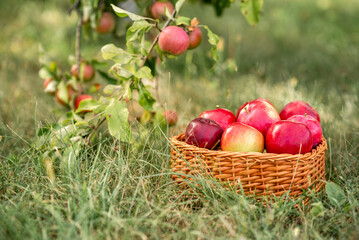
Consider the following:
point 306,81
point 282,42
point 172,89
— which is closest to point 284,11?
point 282,42

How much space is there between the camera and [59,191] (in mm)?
1309

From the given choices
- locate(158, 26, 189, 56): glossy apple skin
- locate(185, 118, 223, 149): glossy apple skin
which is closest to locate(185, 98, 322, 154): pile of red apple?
locate(185, 118, 223, 149): glossy apple skin

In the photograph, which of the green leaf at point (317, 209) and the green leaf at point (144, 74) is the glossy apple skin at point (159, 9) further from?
the green leaf at point (317, 209)

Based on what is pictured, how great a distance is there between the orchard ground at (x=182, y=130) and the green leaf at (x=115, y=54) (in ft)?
0.80

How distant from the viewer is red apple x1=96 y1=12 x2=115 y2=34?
7.27 feet

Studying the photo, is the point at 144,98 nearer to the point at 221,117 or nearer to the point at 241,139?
the point at 221,117

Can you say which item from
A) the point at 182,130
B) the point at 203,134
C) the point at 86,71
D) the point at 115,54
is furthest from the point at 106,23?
the point at 203,134

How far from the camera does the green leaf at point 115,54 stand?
5.17 feet

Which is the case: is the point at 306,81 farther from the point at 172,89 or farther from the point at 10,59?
the point at 10,59

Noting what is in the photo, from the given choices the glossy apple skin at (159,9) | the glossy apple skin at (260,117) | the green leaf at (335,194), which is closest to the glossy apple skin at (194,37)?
the glossy apple skin at (159,9)

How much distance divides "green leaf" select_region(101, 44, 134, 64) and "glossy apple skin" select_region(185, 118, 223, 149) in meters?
0.43

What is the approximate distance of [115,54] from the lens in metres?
1.60

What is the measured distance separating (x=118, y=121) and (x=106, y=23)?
97cm

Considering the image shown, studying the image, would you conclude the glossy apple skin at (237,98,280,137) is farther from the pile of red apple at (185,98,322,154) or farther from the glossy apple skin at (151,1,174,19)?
the glossy apple skin at (151,1,174,19)
